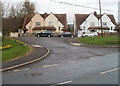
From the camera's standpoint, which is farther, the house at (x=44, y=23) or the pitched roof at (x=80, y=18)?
the pitched roof at (x=80, y=18)

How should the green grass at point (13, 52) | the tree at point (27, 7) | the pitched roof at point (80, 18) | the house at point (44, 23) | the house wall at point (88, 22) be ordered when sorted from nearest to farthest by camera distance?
the green grass at point (13, 52), the house at point (44, 23), the house wall at point (88, 22), the pitched roof at point (80, 18), the tree at point (27, 7)

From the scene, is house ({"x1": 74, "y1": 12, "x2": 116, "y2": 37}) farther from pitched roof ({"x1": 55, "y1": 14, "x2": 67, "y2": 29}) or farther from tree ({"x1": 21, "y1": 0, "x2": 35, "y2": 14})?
tree ({"x1": 21, "y1": 0, "x2": 35, "y2": 14})

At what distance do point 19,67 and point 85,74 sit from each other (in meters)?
4.97

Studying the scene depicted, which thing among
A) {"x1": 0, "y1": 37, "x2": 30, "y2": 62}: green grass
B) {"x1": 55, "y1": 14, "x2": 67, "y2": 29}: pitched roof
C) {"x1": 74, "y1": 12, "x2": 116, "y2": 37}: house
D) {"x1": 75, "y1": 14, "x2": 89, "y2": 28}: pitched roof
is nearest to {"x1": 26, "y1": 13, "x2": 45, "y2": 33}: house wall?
{"x1": 55, "y1": 14, "x2": 67, "y2": 29}: pitched roof

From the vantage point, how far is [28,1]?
72625 mm

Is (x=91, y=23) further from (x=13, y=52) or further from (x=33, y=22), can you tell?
(x=13, y=52)

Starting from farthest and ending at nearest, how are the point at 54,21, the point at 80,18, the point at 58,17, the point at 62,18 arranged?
the point at 80,18, the point at 62,18, the point at 58,17, the point at 54,21

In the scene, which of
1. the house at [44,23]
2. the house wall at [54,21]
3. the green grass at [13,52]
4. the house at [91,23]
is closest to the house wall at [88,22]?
the house at [91,23]

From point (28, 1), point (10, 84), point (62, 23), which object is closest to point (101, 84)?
point (10, 84)

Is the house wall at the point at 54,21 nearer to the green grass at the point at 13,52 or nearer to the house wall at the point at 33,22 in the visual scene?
the house wall at the point at 33,22

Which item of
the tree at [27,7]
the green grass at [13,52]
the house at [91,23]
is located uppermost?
the tree at [27,7]

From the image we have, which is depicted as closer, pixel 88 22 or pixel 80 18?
pixel 88 22

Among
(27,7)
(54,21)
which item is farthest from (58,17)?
(27,7)

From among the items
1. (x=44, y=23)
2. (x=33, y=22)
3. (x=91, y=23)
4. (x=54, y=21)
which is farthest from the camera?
(x=91, y=23)
